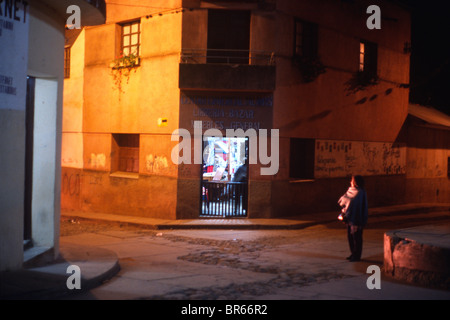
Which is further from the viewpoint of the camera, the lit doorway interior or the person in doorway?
the lit doorway interior

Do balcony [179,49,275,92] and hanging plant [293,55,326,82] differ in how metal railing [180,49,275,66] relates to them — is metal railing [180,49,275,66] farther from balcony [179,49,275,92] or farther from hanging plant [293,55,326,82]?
hanging plant [293,55,326,82]

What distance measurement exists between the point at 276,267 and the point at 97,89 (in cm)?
1058

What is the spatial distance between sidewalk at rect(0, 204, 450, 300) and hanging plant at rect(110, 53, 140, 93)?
441 centimetres

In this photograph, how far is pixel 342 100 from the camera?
17875mm

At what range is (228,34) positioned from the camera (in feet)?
51.2

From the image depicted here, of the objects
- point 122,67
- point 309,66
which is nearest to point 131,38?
point 122,67

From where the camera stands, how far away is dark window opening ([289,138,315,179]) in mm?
16984

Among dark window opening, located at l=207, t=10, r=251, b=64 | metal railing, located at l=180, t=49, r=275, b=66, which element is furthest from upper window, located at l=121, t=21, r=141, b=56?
dark window opening, located at l=207, t=10, r=251, b=64

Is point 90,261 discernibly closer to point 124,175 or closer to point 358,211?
point 358,211

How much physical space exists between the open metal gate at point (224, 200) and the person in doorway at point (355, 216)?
5.43 metres

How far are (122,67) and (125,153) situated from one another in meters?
2.84

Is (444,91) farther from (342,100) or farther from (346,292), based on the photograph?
(346,292)

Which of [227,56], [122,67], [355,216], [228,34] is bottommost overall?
[355,216]

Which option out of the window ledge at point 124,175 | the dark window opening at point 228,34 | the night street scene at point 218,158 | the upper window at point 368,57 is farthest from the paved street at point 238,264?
the upper window at point 368,57
